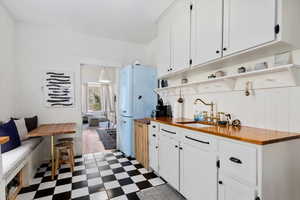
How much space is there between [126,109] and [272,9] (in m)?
2.71

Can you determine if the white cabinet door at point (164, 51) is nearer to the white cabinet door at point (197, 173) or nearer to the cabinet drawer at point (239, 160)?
the white cabinet door at point (197, 173)

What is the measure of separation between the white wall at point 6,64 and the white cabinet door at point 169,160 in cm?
258

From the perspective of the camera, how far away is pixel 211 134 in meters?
1.40

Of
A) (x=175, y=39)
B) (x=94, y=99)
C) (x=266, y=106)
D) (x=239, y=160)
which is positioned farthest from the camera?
(x=94, y=99)

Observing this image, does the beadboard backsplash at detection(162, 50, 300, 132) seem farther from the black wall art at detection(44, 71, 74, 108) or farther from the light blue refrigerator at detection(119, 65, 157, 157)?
the black wall art at detection(44, 71, 74, 108)

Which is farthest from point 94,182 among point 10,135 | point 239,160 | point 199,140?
point 239,160

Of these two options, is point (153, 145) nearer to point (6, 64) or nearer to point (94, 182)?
point (94, 182)

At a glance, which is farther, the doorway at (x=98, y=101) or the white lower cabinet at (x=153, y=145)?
the doorway at (x=98, y=101)

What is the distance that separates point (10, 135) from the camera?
202 centimetres

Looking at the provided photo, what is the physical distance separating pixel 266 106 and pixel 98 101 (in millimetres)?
8386

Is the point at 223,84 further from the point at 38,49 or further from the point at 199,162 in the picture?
the point at 38,49

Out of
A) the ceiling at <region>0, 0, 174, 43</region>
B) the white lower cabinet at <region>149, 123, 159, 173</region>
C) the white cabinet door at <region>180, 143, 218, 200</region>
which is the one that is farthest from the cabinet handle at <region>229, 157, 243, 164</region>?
the ceiling at <region>0, 0, 174, 43</region>

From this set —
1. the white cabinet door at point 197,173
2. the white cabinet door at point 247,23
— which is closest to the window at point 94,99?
the white cabinet door at point 197,173

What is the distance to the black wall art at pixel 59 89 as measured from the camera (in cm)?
307
